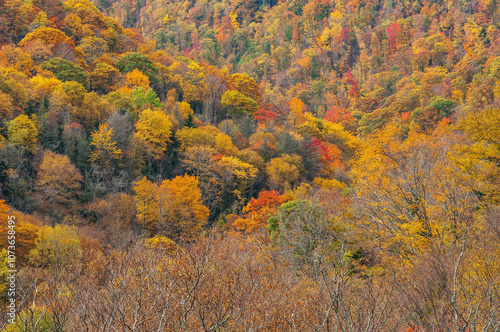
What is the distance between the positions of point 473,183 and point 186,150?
23161mm

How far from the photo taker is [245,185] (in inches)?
1242

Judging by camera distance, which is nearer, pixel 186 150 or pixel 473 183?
pixel 473 183

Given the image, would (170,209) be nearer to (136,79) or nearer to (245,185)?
(245,185)

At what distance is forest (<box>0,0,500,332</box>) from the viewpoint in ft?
27.4

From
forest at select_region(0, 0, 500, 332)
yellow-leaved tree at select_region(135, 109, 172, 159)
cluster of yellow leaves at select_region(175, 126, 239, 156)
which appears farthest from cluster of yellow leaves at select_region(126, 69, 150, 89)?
cluster of yellow leaves at select_region(175, 126, 239, 156)

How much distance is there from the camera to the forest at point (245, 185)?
27.4ft

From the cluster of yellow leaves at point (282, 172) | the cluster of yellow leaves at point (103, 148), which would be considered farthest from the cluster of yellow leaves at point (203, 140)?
the cluster of yellow leaves at point (103, 148)

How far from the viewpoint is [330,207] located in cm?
2070

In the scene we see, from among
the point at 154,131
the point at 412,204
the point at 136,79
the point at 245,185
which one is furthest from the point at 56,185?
the point at 412,204

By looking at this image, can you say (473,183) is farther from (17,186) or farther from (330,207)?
(17,186)

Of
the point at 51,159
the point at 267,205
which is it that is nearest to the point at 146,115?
the point at 51,159

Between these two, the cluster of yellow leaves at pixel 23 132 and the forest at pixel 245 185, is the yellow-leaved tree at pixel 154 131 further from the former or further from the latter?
the cluster of yellow leaves at pixel 23 132

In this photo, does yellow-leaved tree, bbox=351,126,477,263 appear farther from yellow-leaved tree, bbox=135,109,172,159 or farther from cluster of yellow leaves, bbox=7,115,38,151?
cluster of yellow leaves, bbox=7,115,38,151

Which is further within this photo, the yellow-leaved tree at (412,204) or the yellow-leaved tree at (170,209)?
the yellow-leaved tree at (170,209)
